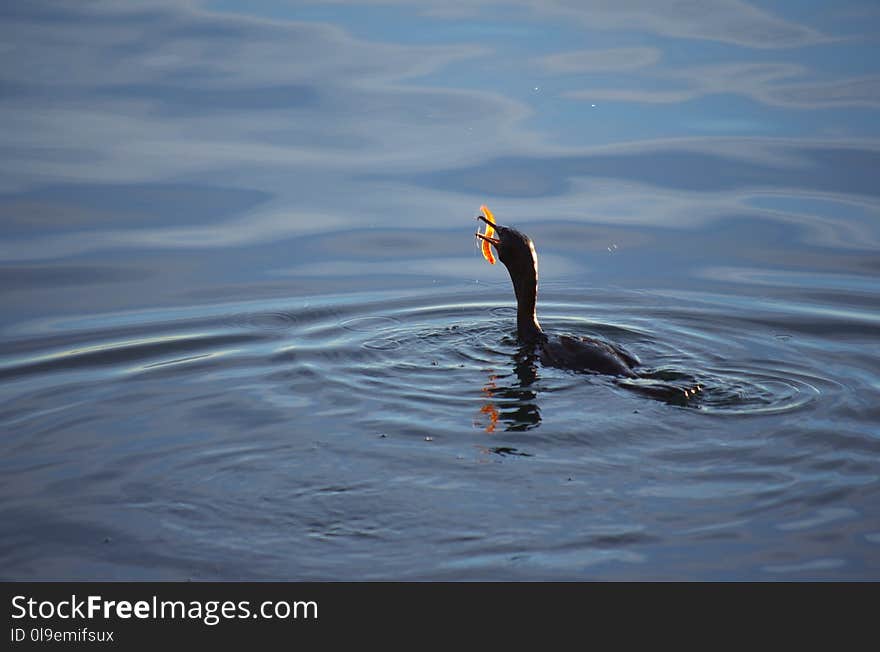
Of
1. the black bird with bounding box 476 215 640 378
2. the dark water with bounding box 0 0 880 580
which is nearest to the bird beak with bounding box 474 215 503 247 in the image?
the black bird with bounding box 476 215 640 378

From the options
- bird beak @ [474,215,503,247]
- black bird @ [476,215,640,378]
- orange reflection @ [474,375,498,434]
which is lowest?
orange reflection @ [474,375,498,434]

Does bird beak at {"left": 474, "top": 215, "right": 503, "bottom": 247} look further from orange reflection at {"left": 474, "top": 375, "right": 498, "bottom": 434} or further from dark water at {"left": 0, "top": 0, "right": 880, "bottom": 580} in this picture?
orange reflection at {"left": 474, "top": 375, "right": 498, "bottom": 434}

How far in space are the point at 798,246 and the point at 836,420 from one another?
555cm

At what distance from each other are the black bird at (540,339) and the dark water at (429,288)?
0.91 ft

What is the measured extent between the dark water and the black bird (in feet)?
0.91

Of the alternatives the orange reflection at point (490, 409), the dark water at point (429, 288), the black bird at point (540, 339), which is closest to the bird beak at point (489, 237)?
the black bird at point (540, 339)

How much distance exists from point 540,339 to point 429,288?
2.24m

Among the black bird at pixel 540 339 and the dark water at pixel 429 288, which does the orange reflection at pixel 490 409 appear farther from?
the black bird at pixel 540 339

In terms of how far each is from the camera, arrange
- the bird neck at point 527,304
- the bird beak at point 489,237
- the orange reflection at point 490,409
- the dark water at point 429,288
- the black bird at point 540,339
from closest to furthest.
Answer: the dark water at point 429,288 → the orange reflection at point 490,409 → the black bird at point 540,339 → the bird neck at point 527,304 → the bird beak at point 489,237

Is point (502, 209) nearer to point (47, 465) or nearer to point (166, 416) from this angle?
point (166, 416)

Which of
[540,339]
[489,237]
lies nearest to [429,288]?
[489,237]

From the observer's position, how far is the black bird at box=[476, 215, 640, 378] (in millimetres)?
9680

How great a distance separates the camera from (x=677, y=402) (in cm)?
894

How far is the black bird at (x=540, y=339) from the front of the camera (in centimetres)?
968
